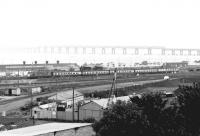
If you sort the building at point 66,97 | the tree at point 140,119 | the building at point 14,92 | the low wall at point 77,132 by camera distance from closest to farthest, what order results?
the tree at point 140,119 → the low wall at point 77,132 → the building at point 66,97 → the building at point 14,92

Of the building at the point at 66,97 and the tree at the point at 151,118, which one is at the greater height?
the tree at the point at 151,118

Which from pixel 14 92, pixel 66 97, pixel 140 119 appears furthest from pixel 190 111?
pixel 14 92

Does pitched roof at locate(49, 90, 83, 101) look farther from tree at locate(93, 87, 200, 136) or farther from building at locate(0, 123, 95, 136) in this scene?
tree at locate(93, 87, 200, 136)

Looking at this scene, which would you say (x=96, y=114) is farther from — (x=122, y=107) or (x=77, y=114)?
(x=122, y=107)

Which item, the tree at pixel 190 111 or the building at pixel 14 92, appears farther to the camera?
the building at pixel 14 92

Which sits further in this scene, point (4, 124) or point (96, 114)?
point (96, 114)

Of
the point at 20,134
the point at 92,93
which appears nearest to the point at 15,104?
the point at 92,93

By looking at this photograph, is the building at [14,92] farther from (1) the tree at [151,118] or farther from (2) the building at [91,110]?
(1) the tree at [151,118]

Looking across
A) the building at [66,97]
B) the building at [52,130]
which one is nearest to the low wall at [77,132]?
the building at [52,130]

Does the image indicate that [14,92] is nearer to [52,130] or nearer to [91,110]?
[91,110]
